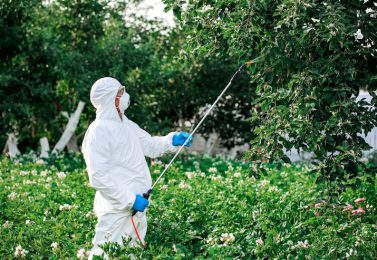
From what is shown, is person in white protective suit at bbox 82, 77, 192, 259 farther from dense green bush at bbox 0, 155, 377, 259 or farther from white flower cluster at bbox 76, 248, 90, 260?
dense green bush at bbox 0, 155, 377, 259

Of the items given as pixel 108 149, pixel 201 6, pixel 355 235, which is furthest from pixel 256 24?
pixel 355 235

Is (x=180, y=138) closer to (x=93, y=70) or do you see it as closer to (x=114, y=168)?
(x=114, y=168)

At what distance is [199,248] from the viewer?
6270 mm

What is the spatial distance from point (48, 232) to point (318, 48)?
2.76 m

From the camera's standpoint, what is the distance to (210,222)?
22.3ft

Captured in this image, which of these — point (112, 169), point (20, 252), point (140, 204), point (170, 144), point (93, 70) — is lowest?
point (20, 252)

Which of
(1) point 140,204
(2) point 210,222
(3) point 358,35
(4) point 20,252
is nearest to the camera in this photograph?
(1) point 140,204

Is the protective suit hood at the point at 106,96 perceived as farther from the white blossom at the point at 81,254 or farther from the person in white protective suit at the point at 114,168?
the white blossom at the point at 81,254

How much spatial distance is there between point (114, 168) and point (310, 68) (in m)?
1.65

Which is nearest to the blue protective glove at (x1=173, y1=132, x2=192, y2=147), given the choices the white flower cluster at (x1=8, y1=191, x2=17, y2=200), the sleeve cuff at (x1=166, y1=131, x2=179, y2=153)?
the sleeve cuff at (x1=166, y1=131, x2=179, y2=153)

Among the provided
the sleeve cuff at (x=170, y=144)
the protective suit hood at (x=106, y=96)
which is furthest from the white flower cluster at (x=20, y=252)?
the sleeve cuff at (x=170, y=144)

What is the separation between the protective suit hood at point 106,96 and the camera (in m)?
5.42

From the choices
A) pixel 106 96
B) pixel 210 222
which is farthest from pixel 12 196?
pixel 106 96

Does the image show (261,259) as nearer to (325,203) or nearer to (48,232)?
(325,203)
